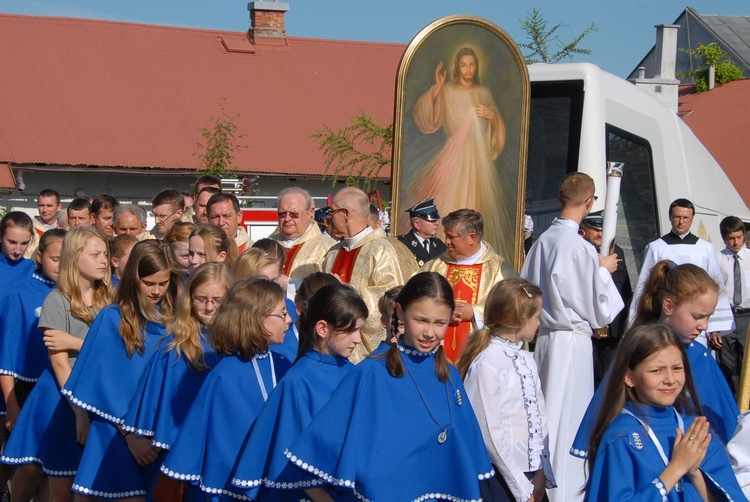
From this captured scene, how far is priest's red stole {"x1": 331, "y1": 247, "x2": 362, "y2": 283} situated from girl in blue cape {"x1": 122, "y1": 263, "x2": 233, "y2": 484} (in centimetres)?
192

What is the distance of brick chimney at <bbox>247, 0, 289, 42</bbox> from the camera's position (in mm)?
28078

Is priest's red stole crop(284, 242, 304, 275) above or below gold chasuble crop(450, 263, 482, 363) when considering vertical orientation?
above

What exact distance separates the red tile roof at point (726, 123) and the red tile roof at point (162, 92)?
846 centimetres

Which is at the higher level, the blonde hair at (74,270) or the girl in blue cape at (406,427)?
the blonde hair at (74,270)

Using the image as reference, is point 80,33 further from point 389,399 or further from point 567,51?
point 389,399

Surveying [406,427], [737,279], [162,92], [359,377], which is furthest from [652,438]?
[162,92]

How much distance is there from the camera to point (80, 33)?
86.4ft

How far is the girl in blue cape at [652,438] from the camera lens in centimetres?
349

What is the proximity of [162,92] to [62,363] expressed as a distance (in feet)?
67.9

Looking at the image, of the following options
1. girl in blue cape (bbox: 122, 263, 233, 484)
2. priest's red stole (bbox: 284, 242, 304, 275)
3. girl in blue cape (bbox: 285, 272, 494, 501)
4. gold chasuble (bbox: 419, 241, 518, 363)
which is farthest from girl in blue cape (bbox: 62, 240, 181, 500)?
priest's red stole (bbox: 284, 242, 304, 275)

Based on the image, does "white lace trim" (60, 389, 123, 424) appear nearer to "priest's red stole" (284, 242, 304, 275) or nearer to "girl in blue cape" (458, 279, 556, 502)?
"girl in blue cape" (458, 279, 556, 502)

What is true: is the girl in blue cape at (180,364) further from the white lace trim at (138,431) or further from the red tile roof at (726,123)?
the red tile roof at (726,123)

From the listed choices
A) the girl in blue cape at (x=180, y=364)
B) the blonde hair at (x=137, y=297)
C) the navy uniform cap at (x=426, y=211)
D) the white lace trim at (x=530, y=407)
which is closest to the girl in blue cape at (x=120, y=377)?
the blonde hair at (x=137, y=297)

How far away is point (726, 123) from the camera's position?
2817 cm
